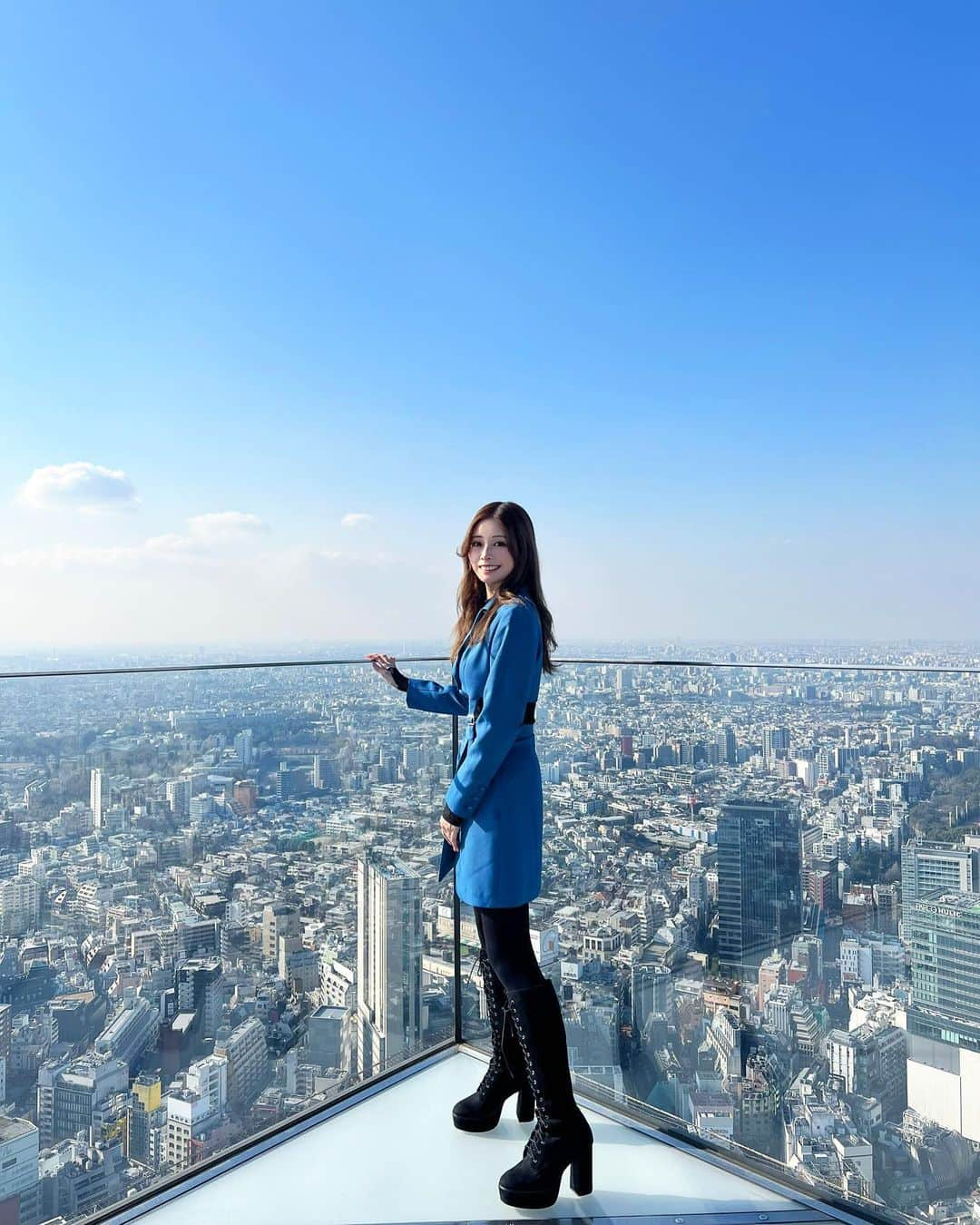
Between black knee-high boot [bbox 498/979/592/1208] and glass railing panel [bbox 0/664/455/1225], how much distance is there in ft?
2.28

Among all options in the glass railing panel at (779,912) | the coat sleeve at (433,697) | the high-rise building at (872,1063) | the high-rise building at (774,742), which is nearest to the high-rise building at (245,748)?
the coat sleeve at (433,697)

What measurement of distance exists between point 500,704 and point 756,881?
0.93 m

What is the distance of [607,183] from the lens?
10.7 ft

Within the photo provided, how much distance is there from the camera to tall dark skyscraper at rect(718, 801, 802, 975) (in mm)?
1688

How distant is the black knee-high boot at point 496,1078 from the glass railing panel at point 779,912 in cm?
32

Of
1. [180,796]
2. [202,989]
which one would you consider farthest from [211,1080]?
[180,796]

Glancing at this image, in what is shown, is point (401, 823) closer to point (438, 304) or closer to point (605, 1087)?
point (605, 1087)

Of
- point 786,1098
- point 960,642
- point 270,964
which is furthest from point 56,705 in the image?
point 960,642

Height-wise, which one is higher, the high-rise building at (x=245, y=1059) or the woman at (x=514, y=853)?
the woman at (x=514, y=853)

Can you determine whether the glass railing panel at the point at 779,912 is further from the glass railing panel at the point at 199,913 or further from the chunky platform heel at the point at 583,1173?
the glass railing panel at the point at 199,913

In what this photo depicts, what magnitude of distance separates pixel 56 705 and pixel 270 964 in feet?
3.01

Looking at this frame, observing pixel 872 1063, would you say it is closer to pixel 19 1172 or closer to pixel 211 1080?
pixel 211 1080

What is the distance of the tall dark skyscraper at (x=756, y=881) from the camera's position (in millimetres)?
1688

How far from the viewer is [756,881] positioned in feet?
5.72
